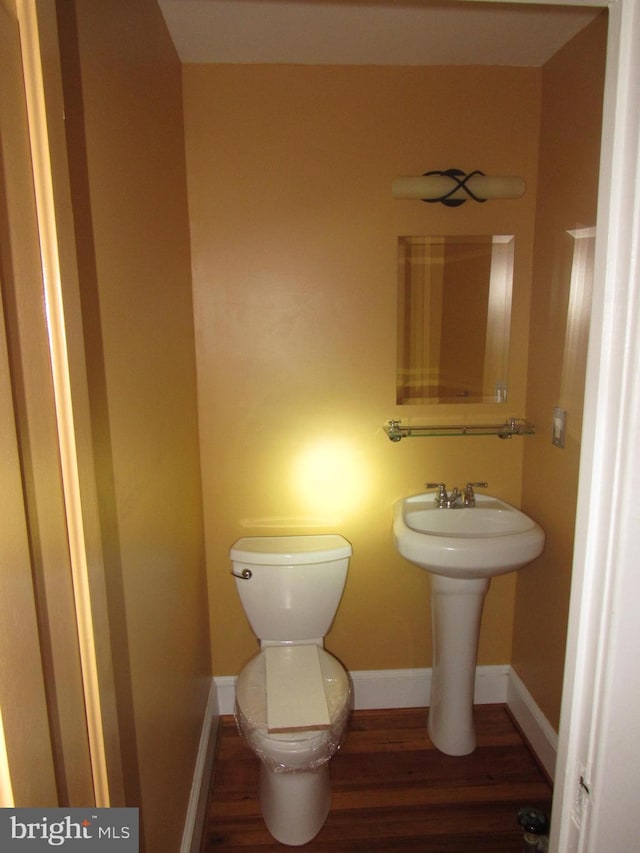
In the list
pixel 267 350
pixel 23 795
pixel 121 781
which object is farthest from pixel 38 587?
pixel 267 350

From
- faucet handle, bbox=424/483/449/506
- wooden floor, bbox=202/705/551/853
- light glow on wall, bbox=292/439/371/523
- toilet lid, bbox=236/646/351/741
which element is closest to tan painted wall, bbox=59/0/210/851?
toilet lid, bbox=236/646/351/741

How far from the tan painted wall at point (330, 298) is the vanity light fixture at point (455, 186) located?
7 cm

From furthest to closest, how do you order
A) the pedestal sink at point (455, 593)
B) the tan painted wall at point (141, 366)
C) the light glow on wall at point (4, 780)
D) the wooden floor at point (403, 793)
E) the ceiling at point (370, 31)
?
1. the pedestal sink at point (455, 593)
2. the wooden floor at point (403, 793)
3. the ceiling at point (370, 31)
4. the tan painted wall at point (141, 366)
5. the light glow on wall at point (4, 780)

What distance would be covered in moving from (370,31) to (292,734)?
84.6 inches

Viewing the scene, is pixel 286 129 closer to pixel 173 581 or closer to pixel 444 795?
pixel 173 581

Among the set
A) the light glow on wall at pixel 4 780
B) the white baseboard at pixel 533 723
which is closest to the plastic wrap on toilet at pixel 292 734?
the white baseboard at pixel 533 723

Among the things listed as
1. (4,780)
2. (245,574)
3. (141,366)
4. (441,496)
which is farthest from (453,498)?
(4,780)

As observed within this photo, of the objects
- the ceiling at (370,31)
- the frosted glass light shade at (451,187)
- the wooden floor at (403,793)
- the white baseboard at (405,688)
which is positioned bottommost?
the wooden floor at (403,793)

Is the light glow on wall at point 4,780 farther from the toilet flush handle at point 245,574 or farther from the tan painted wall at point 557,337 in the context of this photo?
the tan painted wall at point 557,337

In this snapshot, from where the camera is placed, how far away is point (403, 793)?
1911 mm

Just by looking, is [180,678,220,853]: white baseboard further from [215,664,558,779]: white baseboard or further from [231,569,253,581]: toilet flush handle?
[231,569,253,581]: toilet flush handle

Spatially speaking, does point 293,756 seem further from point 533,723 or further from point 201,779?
point 533,723

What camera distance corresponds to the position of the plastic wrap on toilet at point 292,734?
5.26 feet

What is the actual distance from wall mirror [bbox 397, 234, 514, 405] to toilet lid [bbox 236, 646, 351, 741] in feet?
3.30
